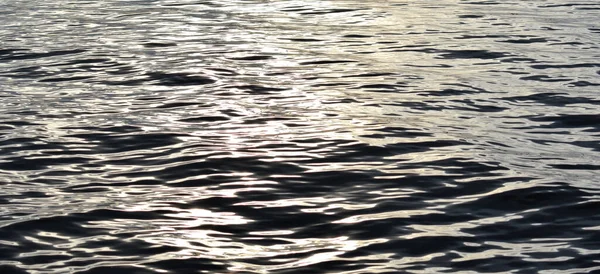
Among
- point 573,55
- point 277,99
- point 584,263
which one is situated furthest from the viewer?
point 573,55

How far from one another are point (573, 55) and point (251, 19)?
9.84m

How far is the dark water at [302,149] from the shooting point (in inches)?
395

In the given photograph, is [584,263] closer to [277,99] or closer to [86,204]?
[86,204]

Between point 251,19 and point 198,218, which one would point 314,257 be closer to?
point 198,218

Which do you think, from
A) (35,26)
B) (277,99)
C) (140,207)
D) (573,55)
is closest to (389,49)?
(573,55)

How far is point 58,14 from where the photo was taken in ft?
93.7

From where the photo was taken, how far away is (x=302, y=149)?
14094 millimetres

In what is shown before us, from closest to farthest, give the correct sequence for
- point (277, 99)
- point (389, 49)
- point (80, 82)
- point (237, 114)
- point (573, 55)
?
1. point (237, 114)
2. point (277, 99)
3. point (80, 82)
4. point (573, 55)
5. point (389, 49)

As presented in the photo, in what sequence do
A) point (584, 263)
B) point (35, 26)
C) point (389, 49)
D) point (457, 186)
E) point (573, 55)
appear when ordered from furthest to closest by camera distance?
1. point (35, 26)
2. point (389, 49)
3. point (573, 55)
4. point (457, 186)
5. point (584, 263)

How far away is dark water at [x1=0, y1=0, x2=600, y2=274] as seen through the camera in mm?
10039

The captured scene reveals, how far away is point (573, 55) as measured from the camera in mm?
20672

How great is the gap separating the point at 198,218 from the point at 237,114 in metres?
5.24

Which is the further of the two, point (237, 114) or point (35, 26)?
point (35, 26)

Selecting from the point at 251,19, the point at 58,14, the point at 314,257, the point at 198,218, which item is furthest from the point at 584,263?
the point at 58,14
